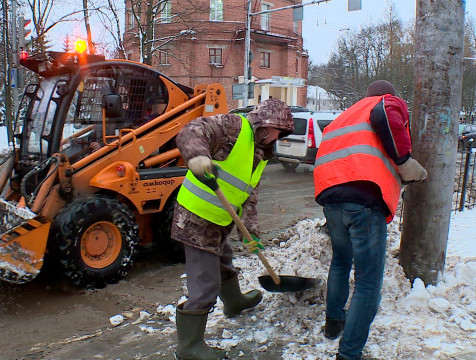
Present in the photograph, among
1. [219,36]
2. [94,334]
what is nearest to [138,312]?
[94,334]

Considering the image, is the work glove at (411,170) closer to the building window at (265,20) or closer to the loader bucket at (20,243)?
the loader bucket at (20,243)

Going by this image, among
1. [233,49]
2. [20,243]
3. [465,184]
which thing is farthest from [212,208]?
[233,49]

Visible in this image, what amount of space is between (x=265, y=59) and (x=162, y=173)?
3253 cm

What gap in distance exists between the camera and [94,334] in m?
3.70

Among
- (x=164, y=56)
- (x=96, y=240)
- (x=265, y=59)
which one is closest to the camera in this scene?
(x=96, y=240)

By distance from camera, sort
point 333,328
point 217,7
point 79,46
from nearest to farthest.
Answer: point 333,328 → point 79,46 → point 217,7

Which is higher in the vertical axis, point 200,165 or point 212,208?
point 200,165

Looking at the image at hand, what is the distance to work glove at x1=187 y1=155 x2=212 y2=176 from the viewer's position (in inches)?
107

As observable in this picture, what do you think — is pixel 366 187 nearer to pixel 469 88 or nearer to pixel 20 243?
pixel 20 243

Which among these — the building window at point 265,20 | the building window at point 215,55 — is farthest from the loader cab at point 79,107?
the building window at point 265,20

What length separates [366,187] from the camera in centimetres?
285

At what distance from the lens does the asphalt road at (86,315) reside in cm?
342

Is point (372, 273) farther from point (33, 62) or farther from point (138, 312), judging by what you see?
point (33, 62)

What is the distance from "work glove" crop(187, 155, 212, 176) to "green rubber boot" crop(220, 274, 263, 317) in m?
1.26
